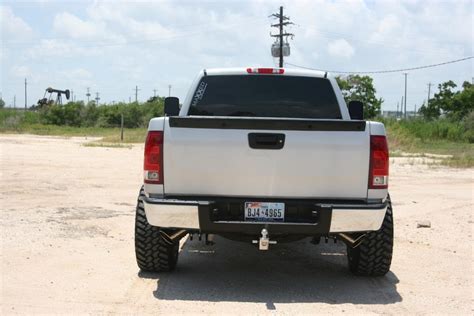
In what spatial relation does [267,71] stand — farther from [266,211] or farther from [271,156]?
[266,211]

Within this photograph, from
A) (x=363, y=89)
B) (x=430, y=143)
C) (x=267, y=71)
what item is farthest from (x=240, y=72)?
(x=363, y=89)

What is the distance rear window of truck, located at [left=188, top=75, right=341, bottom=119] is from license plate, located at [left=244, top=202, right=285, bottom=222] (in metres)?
1.88

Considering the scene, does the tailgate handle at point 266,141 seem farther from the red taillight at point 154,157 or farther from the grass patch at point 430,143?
the grass patch at point 430,143

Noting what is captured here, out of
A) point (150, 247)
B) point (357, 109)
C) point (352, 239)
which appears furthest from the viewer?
point (357, 109)

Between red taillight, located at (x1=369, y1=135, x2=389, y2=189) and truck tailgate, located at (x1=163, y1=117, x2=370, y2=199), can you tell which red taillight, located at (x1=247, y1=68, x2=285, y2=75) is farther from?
red taillight, located at (x1=369, y1=135, x2=389, y2=189)

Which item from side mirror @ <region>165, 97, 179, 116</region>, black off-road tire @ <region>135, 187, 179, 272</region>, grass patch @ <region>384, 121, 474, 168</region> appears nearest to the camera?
black off-road tire @ <region>135, 187, 179, 272</region>

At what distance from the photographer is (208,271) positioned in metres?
6.52

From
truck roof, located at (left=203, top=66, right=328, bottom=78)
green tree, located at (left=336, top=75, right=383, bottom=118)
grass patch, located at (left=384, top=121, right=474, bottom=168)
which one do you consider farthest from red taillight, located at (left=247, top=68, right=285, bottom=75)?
green tree, located at (left=336, top=75, right=383, bottom=118)

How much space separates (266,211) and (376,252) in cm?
132

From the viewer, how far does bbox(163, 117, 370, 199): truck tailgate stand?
5301 millimetres

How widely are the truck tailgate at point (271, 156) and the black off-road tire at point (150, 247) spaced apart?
833mm

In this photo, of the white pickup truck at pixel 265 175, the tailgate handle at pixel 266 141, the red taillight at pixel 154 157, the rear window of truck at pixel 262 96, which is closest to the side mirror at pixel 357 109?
the rear window of truck at pixel 262 96

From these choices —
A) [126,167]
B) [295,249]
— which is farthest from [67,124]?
[295,249]

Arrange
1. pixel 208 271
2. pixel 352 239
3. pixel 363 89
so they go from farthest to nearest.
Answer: pixel 363 89, pixel 208 271, pixel 352 239
